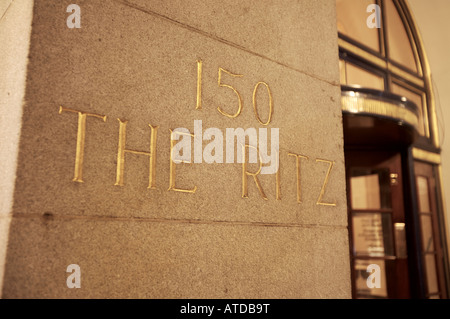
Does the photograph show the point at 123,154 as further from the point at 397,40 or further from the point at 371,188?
the point at 397,40

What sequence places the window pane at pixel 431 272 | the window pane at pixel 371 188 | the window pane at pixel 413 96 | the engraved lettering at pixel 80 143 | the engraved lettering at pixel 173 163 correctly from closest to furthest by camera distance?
Answer: 1. the engraved lettering at pixel 80 143
2. the engraved lettering at pixel 173 163
3. the window pane at pixel 371 188
4. the window pane at pixel 431 272
5. the window pane at pixel 413 96

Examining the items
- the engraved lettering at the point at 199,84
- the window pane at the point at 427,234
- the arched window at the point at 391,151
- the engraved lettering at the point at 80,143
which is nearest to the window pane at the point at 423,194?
the arched window at the point at 391,151

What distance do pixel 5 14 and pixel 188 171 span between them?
38.0 inches

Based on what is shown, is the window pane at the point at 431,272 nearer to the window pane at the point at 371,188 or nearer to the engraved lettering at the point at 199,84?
the window pane at the point at 371,188

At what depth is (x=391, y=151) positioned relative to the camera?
14.1 ft

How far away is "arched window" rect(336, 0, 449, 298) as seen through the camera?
3.52 m

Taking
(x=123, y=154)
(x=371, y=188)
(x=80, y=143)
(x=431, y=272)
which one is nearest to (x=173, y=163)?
(x=123, y=154)

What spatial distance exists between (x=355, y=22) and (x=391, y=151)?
2431 millimetres

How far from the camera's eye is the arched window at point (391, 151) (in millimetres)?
3520

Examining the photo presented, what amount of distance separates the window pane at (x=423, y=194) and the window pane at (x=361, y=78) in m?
1.61

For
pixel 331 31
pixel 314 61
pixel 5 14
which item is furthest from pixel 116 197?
pixel 331 31

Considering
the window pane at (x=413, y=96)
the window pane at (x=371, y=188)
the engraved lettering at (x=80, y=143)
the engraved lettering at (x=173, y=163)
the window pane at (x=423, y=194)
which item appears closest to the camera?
the engraved lettering at (x=80, y=143)

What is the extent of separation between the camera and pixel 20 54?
130 centimetres

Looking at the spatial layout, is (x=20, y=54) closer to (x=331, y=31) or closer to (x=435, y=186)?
(x=331, y=31)
